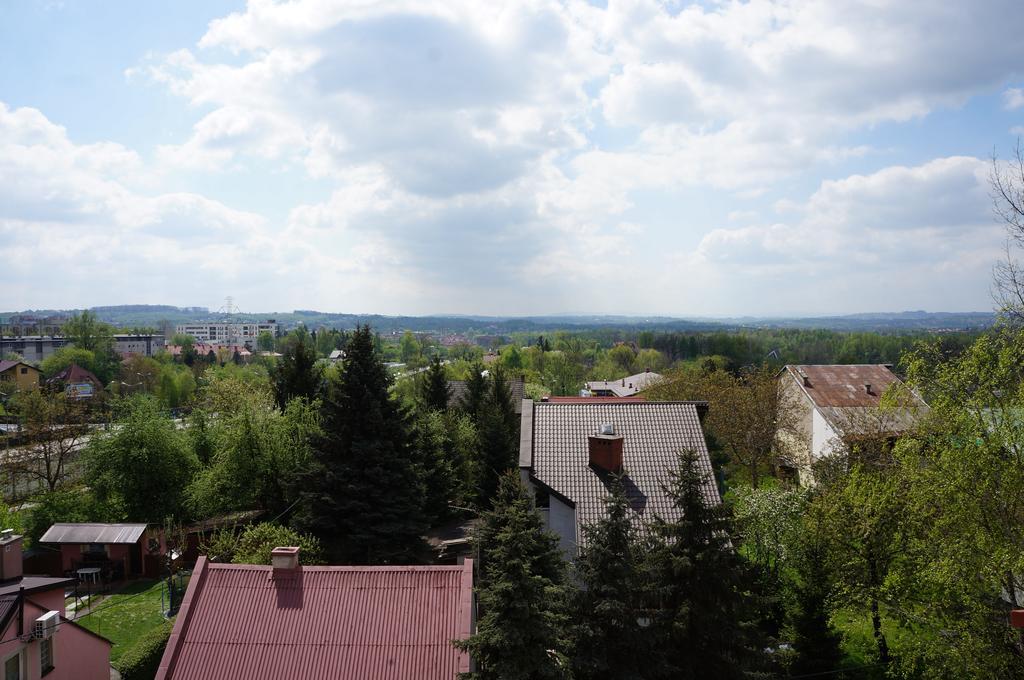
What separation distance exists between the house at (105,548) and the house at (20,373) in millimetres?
64880

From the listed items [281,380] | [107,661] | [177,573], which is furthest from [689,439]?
[281,380]

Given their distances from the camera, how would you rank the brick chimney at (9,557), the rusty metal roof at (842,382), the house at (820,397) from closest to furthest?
the brick chimney at (9,557) → the house at (820,397) → the rusty metal roof at (842,382)

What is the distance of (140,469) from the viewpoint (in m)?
32.2

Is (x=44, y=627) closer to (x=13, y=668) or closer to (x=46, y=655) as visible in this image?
(x=13, y=668)

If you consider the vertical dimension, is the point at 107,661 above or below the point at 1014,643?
below

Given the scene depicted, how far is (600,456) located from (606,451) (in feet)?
0.92

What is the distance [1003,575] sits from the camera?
14.6 m

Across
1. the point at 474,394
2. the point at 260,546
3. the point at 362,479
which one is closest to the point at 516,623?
the point at 260,546

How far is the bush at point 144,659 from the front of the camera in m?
18.1

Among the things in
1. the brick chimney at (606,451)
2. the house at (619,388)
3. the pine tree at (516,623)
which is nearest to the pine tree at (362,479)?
the brick chimney at (606,451)

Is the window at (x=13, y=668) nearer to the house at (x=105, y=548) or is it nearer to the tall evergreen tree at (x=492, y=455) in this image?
the house at (x=105, y=548)

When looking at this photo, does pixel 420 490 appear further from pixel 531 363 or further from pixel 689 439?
pixel 531 363

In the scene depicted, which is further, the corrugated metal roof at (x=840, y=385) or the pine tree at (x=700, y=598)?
the corrugated metal roof at (x=840, y=385)

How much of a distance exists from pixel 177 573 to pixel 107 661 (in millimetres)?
9961
